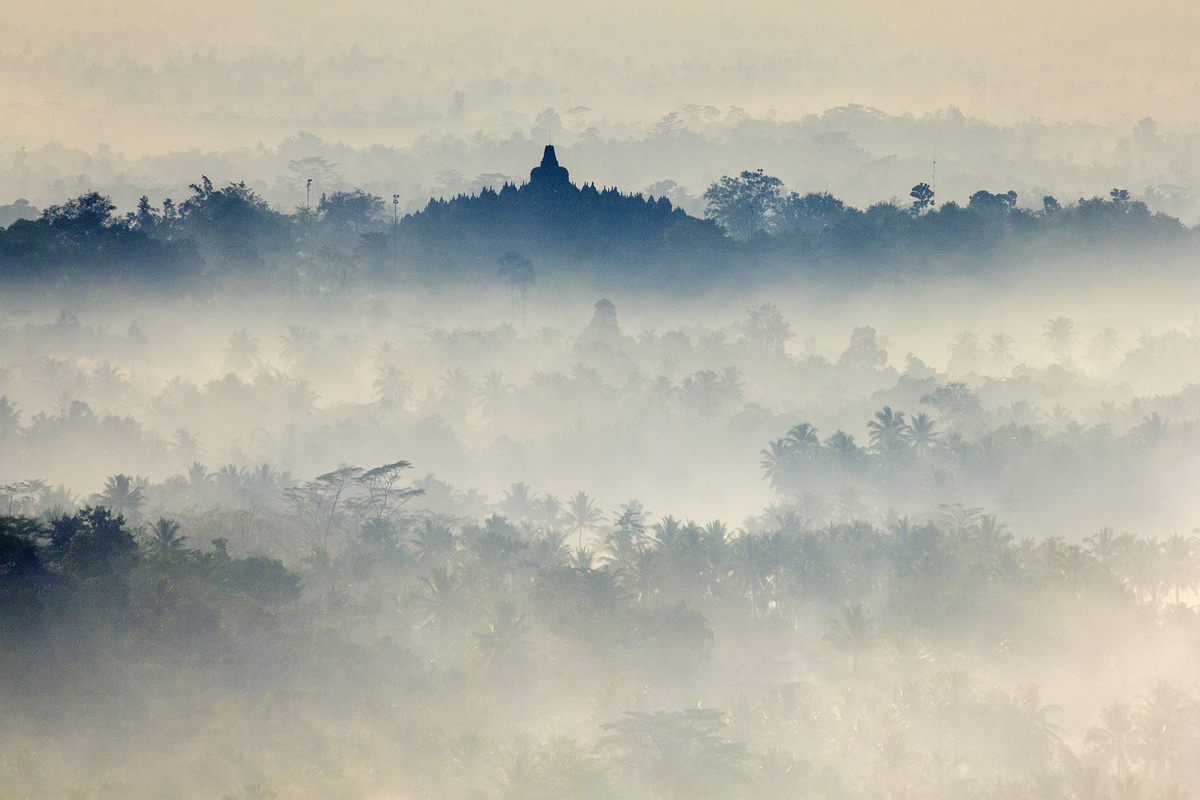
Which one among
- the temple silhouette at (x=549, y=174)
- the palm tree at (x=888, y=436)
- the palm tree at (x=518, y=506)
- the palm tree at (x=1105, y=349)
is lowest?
the palm tree at (x=518, y=506)

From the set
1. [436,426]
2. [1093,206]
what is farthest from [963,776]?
[1093,206]

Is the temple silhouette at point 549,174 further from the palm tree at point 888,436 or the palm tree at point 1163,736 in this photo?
the palm tree at point 1163,736

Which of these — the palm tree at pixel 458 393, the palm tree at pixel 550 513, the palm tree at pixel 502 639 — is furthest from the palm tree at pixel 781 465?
the palm tree at pixel 502 639

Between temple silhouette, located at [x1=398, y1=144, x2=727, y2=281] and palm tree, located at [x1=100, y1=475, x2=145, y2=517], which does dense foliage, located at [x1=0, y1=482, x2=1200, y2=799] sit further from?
temple silhouette, located at [x1=398, y1=144, x2=727, y2=281]

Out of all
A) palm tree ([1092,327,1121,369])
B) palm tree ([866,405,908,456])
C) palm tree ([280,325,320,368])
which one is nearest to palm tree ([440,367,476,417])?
palm tree ([280,325,320,368])

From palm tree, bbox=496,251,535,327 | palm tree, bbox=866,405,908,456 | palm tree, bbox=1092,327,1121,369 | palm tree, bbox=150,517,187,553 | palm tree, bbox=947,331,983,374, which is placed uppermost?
palm tree, bbox=496,251,535,327

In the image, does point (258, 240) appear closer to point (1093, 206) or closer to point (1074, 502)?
point (1074, 502)
